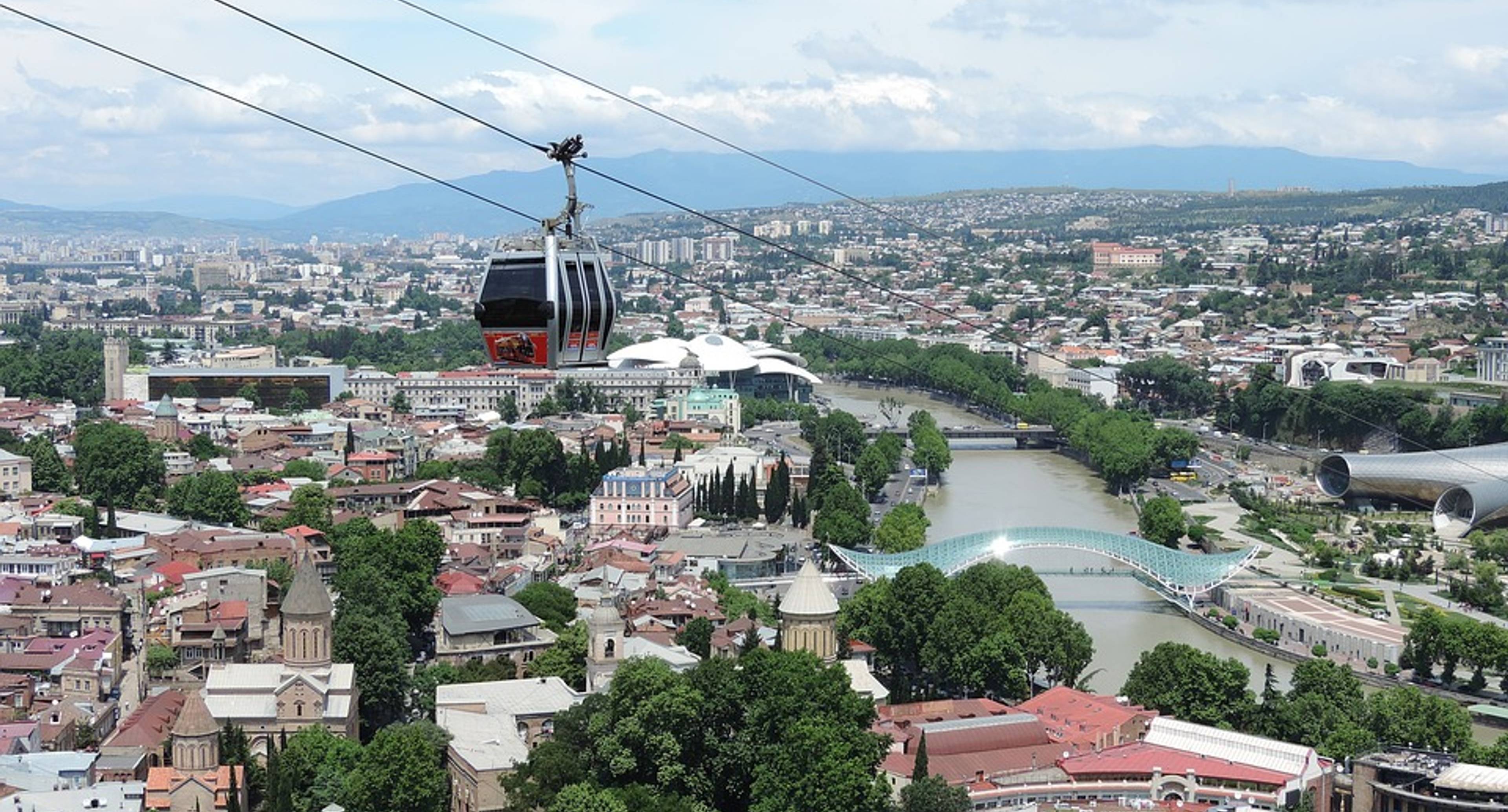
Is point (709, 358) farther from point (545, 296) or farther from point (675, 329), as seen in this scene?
point (545, 296)

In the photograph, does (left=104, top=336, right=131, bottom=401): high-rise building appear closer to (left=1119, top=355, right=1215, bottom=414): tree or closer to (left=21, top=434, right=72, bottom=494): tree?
(left=21, top=434, right=72, bottom=494): tree

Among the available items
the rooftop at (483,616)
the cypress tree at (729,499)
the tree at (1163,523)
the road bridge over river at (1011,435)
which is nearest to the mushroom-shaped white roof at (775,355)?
the road bridge over river at (1011,435)

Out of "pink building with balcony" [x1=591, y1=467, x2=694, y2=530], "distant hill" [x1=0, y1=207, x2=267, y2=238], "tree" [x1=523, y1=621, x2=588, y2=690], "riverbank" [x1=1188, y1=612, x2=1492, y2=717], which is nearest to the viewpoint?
"tree" [x1=523, y1=621, x2=588, y2=690]

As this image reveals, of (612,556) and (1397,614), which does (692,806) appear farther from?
(1397,614)

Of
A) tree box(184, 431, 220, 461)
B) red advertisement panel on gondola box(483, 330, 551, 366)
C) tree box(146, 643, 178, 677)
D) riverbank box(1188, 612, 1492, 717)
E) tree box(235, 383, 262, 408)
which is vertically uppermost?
red advertisement panel on gondola box(483, 330, 551, 366)

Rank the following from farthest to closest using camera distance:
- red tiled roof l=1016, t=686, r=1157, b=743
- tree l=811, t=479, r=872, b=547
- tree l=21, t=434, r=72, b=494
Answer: tree l=21, t=434, r=72, b=494, tree l=811, t=479, r=872, b=547, red tiled roof l=1016, t=686, r=1157, b=743

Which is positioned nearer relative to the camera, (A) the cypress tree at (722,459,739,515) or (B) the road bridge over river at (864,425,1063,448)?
(A) the cypress tree at (722,459,739,515)

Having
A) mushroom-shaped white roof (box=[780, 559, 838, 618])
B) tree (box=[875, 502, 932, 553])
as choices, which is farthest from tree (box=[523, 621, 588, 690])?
tree (box=[875, 502, 932, 553])

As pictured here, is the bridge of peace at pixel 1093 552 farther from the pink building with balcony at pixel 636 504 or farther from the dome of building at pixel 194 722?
the dome of building at pixel 194 722
